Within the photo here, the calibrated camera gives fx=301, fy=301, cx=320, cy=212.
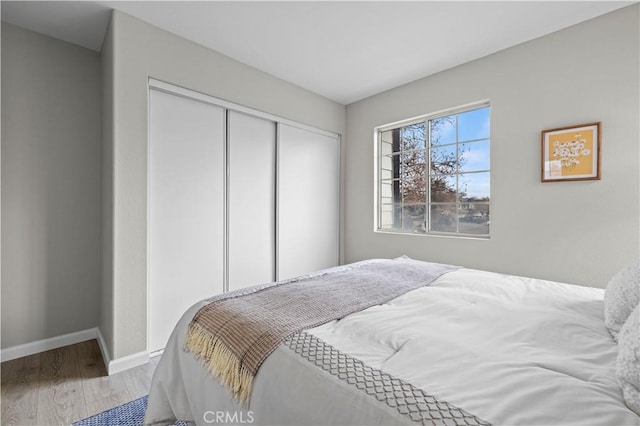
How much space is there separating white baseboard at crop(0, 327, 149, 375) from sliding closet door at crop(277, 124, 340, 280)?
4.91 feet

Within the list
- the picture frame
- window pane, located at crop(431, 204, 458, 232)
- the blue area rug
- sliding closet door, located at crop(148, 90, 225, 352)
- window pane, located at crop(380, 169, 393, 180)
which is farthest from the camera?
window pane, located at crop(380, 169, 393, 180)

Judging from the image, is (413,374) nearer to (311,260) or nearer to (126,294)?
(126,294)

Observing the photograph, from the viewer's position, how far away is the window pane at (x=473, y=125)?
2924 millimetres

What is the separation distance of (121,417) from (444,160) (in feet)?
11.0

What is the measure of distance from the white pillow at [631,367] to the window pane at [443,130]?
264 cm

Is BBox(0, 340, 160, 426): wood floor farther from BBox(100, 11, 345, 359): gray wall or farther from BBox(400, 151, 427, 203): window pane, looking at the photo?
BBox(400, 151, 427, 203): window pane

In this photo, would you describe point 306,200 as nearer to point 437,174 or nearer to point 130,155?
point 437,174

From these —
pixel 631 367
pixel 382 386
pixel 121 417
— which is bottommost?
pixel 121 417

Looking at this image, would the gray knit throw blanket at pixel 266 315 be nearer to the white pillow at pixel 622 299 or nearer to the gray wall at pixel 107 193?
the white pillow at pixel 622 299

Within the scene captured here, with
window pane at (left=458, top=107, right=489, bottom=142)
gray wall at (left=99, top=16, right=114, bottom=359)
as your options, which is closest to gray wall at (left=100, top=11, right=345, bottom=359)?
gray wall at (left=99, top=16, right=114, bottom=359)

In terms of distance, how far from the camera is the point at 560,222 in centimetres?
238

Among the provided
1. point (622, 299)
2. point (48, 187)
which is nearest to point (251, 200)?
point (48, 187)

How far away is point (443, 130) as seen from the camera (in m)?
3.24

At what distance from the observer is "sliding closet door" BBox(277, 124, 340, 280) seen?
3367 millimetres
